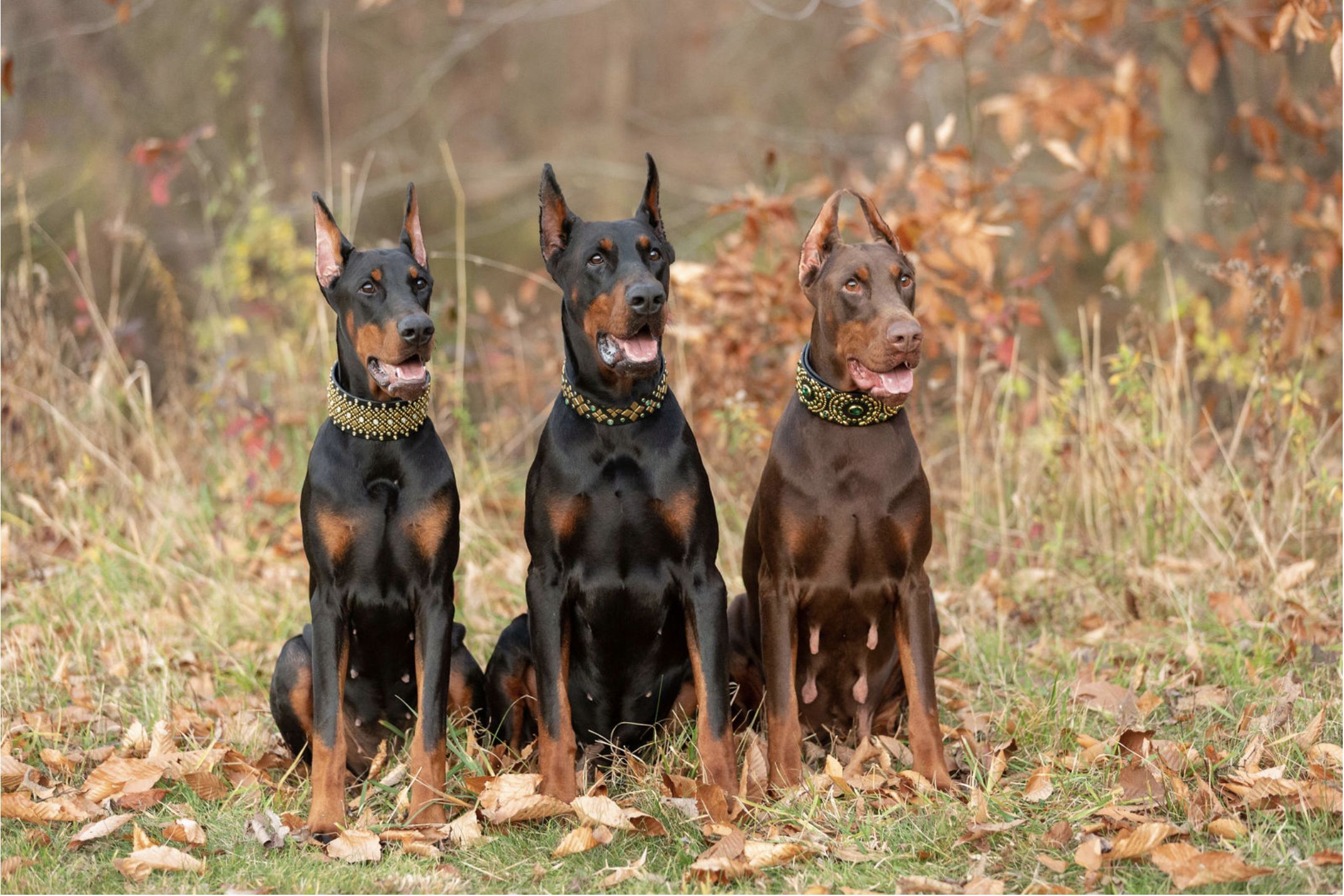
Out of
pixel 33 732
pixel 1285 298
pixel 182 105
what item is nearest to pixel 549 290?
pixel 182 105

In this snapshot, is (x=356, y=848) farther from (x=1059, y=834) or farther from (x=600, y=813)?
(x=1059, y=834)

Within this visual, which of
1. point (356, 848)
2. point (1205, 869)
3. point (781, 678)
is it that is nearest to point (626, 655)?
point (781, 678)

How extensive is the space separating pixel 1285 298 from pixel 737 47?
10971 mm

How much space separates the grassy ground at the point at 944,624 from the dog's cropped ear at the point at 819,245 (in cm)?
147

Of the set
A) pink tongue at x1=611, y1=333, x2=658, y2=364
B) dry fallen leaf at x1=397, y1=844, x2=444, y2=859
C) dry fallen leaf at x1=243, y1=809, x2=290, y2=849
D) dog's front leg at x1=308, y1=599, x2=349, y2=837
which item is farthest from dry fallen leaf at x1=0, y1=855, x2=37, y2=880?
pink tongue at x1=611, y1=333, x2=658, y2=364

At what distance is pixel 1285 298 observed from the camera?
19.1 feet

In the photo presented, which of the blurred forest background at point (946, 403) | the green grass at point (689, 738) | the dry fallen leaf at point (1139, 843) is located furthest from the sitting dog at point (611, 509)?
the dry fallen leaf at point (1139, 843)

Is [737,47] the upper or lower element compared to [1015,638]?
upper

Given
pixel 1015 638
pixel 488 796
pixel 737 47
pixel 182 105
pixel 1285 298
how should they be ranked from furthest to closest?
pixel 737 47 < pixel 182 105 < pixel 1285 298 < pixel 1015 638 < pixel 488 796

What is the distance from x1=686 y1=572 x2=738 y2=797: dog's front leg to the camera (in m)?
3.75

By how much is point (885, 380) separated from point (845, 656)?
89 centimetres

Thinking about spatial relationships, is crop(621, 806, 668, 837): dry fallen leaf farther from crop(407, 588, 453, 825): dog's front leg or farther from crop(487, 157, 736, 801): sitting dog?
crop(407, 588, 453, 825): dog's front leg

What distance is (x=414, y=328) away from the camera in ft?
11.7

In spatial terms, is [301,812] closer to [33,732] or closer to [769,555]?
[33,732]
